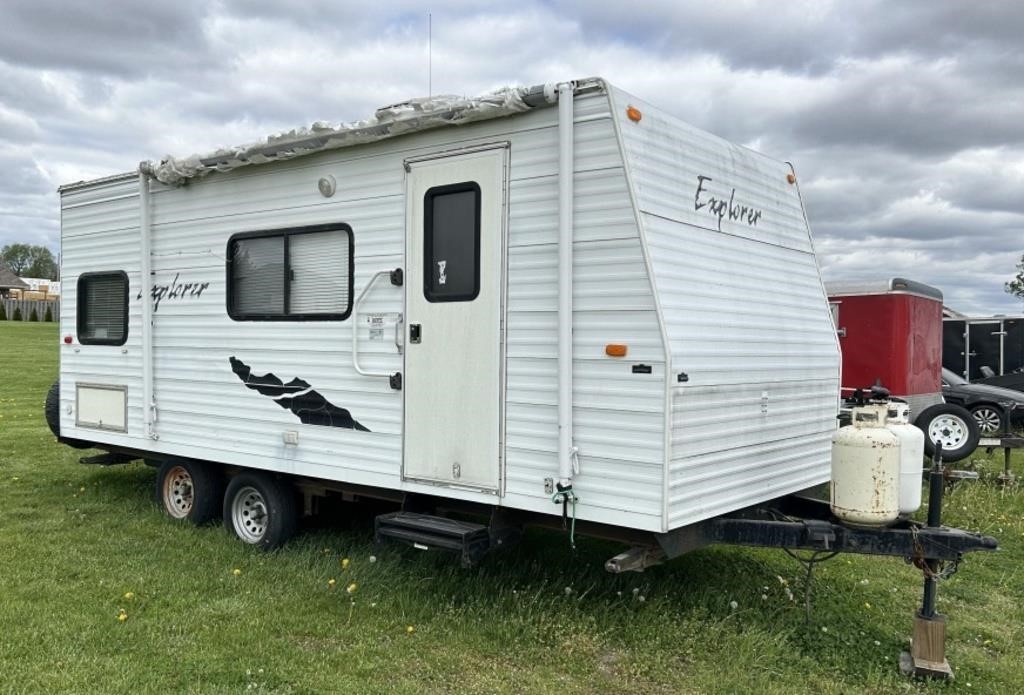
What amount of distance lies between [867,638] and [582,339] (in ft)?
7.93

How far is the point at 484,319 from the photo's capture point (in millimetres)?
5000

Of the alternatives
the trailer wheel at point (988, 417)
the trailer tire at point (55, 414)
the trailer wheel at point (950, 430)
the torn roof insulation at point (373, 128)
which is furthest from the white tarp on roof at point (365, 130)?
the trailer wheel at point (988, 417)

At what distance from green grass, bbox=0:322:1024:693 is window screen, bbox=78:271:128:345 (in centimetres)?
168

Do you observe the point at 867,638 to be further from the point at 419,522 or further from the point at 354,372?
the point at 354,372

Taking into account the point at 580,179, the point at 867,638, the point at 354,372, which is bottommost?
the point at 867,638

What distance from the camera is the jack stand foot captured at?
454 cm

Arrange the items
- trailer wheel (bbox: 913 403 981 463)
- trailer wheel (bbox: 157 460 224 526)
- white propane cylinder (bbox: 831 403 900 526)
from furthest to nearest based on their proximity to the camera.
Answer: trailer wheel (bbox: 913 403 981 463), trailer wheel (bbox: 157 460 224 526), white propane cylinder (bbox: 831 403 900 526)

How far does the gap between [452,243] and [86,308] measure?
4371 mm

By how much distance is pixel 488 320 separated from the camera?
4980 mm

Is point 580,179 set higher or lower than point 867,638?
higher

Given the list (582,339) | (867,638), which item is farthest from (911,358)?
(582,339)

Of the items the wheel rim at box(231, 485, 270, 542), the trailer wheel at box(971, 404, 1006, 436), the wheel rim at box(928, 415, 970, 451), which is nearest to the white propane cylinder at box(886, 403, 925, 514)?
the wheel rim at box(231, 485, 270, 542)

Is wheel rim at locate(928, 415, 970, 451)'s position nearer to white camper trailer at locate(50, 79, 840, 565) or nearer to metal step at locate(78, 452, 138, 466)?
white camper trailer at locate(50, 79, 840, 565)

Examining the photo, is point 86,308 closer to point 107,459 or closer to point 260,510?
point 107,459
